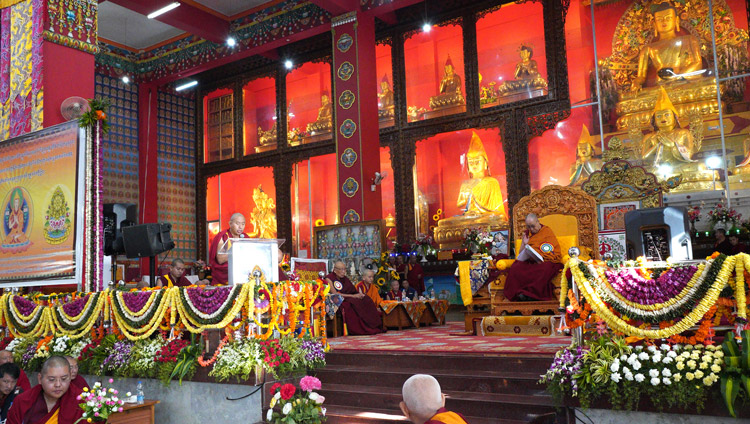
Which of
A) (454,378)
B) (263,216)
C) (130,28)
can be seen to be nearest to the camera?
(454,378)

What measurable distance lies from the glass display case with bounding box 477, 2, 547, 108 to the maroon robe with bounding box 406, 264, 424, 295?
12.3 ft

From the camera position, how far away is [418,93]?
1404 centimetres

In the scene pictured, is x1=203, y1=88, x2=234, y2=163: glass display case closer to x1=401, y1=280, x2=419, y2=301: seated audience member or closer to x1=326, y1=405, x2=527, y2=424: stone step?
x1=401, y1=280, x2=419, y2=301: seated audience member

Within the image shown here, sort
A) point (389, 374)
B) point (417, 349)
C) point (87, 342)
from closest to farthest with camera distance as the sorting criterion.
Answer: point (389, 374) → point (417, 349) → point (87, 342)

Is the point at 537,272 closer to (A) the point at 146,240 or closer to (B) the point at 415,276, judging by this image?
(B) the point at 415,276

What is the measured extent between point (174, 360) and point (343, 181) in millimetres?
6328

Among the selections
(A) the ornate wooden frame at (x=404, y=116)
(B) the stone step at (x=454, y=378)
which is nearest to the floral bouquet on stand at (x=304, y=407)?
(B) the stone step at (x=454, y=378)

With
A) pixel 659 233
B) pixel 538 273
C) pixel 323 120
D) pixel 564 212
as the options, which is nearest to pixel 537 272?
pixel 538 273

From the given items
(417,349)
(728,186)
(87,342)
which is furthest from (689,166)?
(87,342)

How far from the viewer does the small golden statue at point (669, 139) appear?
11094mm

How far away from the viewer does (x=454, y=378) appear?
5477 millimetres

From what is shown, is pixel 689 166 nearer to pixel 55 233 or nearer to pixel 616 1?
pixel 616 1

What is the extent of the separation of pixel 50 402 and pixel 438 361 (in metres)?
3.21

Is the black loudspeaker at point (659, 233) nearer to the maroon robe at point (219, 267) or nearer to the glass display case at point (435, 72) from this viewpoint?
the maroon robe at point (219, 267)
